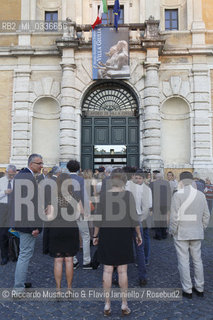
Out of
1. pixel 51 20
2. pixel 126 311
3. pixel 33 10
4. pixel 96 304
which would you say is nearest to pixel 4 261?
pixel 96 304

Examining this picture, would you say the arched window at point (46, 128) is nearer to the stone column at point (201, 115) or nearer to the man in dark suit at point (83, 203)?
the stone column at point (201, 115)

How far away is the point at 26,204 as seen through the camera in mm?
4352

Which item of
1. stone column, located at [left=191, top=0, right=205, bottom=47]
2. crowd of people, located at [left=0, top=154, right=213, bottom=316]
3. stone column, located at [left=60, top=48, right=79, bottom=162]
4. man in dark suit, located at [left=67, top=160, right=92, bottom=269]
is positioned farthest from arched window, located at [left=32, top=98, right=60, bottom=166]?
crowd of people, located at [left=0, top=154, right=213, bottom=316]

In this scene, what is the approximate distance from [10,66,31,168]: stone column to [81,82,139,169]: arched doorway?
2.82m

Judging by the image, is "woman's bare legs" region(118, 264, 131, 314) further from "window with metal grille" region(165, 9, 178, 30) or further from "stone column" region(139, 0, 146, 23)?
"window with metal grille" region(165, 9, 178, 30)

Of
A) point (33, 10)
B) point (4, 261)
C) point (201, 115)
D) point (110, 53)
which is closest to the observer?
point (4, 261)

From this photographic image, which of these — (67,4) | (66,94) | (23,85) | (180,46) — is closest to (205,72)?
(180,46)

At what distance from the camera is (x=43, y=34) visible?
1483 cm

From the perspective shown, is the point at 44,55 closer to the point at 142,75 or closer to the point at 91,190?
the point at 142,75

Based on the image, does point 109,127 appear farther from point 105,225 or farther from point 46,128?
point 105,225

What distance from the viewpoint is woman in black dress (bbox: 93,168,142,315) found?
3686 millimetres

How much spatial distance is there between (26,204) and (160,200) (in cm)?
447

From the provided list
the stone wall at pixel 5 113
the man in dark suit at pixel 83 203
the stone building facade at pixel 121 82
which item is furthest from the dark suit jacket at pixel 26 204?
the stone wall at pixel 5 113

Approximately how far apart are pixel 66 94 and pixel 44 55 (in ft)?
8.74
